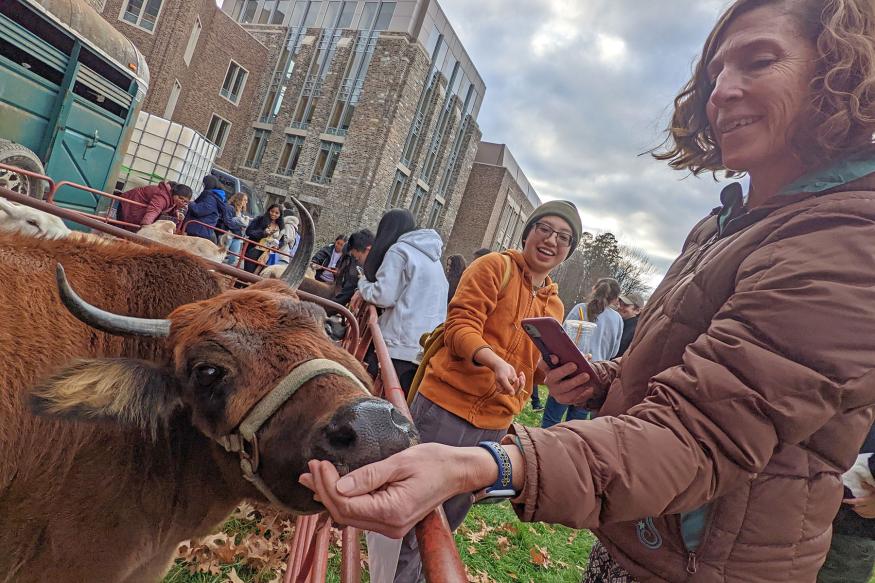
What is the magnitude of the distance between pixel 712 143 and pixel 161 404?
254cm

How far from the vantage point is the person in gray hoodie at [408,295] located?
4.45 m

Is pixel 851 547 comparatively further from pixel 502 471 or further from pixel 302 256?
pixel 302 256

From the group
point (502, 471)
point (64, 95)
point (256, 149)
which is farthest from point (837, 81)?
point (256, 149)

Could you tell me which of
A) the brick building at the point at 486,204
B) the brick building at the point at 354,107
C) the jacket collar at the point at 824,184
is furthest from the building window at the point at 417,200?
the jacket collar at the point at 824,184

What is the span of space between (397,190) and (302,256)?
26020 millimetres

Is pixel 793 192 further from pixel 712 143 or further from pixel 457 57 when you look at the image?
pixel 457 57

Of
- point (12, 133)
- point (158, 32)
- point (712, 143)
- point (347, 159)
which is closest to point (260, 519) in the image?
point (712, 143)

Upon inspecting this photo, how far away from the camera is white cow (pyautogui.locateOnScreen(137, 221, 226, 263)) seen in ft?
24.3

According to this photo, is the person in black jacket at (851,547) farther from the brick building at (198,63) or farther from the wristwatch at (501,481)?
the brick building at (198,63)

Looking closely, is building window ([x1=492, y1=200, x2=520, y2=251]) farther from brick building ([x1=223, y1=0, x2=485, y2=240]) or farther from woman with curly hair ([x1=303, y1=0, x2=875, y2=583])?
woman with curly hair ([x1=303, y1=0, x2=875, y2=583])

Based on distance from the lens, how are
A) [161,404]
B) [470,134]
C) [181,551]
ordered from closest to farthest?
[161,404], [181,551], [470,134]

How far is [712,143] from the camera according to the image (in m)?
1.84

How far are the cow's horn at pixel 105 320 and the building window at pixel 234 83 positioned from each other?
30.4 meters

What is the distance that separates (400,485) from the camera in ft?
3.10
